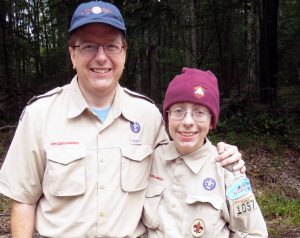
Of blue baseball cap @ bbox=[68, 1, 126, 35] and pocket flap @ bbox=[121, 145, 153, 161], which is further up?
blue baseball cap @ bbox=[68, 1, 126, 35]

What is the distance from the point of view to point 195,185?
8.38 feet

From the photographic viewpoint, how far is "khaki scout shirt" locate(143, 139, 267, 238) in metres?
2.42

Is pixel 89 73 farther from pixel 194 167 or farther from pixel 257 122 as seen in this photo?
pixel 257 122

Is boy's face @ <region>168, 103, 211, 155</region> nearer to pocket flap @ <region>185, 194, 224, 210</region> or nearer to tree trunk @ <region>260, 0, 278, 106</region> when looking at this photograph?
pocket flap @ <region>185, 194, 224, 210</region>

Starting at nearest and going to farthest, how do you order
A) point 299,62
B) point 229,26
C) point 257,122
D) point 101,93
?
point 101,93 < point 257,122 < point 299,62 < point 229,26

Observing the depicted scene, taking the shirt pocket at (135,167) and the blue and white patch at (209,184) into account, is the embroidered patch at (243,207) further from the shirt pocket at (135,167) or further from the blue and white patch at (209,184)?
→ the shirt pocket at (135,167)

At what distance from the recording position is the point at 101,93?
2633 mm

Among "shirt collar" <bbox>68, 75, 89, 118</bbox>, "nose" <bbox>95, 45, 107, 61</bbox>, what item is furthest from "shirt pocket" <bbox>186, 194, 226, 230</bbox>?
"nose" <bbox>95, 45, 107, 61</bbox>

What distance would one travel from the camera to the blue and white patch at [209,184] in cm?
251

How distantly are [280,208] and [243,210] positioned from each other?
14.0 ft

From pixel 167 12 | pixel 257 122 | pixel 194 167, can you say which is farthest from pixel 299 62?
pixel 194 167

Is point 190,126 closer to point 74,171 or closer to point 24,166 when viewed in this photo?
point 74,171

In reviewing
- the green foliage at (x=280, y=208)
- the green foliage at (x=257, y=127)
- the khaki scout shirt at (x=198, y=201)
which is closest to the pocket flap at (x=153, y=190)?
the khaki scout shirt at (x=198, y=201)

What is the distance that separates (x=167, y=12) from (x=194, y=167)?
5487 millimetres
